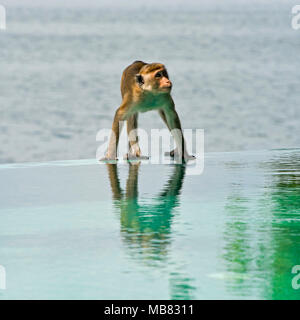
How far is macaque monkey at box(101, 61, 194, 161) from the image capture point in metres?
9.39

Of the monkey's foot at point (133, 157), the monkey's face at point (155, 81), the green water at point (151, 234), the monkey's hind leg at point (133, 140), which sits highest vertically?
the monkey's face at point (155, 81)

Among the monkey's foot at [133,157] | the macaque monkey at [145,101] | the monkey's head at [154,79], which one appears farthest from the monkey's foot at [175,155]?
the monkey's head at [154,79]

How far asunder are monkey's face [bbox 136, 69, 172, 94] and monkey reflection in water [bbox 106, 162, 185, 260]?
4.12 feet

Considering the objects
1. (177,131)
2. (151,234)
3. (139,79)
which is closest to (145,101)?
(139,79)

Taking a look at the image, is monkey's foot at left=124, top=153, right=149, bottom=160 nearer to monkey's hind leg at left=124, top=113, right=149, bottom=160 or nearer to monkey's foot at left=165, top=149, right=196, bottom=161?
monkey's hind leg at left=124, top=113, right=149, bottom=160

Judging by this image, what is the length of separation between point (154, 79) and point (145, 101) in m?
0.34

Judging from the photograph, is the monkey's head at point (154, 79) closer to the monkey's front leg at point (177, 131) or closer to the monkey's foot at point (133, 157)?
the monkey's front leg at point (177, 131)

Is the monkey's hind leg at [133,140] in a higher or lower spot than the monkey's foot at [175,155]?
higher

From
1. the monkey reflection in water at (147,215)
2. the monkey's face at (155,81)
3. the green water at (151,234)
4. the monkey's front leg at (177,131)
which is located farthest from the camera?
the monkey's front leg at (177,131)

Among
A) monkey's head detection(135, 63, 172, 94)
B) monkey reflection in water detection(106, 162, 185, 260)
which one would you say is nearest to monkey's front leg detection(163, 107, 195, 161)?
monkey's head detection(135, 63, 172, 94)

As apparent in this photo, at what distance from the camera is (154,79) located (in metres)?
9.37

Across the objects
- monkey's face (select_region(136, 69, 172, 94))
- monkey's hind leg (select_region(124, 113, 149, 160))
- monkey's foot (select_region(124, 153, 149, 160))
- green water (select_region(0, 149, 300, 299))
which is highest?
monkey's face (select_region(136, 69, 172, 94))

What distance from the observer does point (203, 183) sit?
7.77 m

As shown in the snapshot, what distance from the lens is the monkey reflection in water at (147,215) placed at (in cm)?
495
